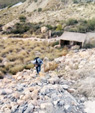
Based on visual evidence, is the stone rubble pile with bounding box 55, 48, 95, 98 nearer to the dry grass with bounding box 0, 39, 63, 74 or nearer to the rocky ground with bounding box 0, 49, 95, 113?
the rocky ground with bounding box 0, 49, 95, 113

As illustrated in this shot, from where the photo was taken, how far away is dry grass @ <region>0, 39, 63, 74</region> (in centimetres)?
1309

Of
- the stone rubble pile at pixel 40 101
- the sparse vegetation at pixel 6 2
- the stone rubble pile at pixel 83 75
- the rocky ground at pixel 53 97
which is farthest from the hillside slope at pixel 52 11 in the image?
the stone rubble pile at pixel 40 101

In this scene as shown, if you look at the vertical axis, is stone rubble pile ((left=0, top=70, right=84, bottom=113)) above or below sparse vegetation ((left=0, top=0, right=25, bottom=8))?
above

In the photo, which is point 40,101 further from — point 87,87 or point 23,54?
point 23,54

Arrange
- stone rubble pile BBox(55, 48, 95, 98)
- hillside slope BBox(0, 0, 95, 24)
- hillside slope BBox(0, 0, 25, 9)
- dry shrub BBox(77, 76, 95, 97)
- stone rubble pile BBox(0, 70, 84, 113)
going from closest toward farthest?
stone rubble pile BBox(0, 70, 84, 113) → dry shrub BBox(77, 76, 95, 97) → stone rubble pile BBox(55, 48, 95, 98) → hillside slope BBox(0, 0, 95, 24) → hillside slope BBox(0, 0, 25, 9)

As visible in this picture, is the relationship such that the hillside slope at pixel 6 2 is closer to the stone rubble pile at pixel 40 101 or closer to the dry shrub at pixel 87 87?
the dry shrub at pixel 87 87

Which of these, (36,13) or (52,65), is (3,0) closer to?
(36,13)

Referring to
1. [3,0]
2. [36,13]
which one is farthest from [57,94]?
[3,0]

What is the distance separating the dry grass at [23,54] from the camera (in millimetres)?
13086

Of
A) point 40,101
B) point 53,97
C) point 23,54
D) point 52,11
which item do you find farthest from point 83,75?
point 52,11

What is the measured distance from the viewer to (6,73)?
12.7 m

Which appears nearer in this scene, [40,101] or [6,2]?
[40,101]

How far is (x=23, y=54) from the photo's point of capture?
16.9m

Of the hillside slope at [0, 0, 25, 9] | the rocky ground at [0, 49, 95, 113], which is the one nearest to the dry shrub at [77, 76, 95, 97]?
the rocky ground at [0, 49, 95, 113]
